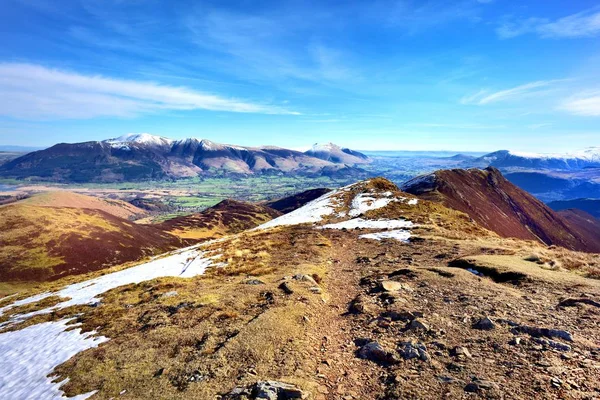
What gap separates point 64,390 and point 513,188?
208 meters

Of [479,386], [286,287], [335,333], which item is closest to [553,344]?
[479,386]

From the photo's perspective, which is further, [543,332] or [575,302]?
[575,302]

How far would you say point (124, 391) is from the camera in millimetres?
11922

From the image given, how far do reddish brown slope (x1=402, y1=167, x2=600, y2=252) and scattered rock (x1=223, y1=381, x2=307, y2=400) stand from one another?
110939 millimetres

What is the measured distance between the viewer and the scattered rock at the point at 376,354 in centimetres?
1188

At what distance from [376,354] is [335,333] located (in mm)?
2891

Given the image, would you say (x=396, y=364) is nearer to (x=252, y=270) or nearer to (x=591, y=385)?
(x=591, y=385)

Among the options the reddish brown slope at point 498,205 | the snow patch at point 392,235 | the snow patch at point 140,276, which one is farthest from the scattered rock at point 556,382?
the reddish brown slope at point 498,205

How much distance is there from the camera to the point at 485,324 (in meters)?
13.4

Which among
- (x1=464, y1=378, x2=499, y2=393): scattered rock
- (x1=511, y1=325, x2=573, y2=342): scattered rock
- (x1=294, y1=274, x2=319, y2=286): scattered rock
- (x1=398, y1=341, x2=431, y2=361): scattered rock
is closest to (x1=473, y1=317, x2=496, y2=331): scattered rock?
(x1=511, y1=325, x2=573, y2=342): scattered rock

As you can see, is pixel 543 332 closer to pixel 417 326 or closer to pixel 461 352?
pixel 461 352

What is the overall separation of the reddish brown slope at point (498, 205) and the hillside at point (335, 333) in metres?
97.9

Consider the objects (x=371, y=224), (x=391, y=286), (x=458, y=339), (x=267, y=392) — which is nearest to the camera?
(x=267, y=392)

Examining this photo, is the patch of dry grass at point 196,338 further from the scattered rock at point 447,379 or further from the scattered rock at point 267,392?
the scattered rock at point 447,379
